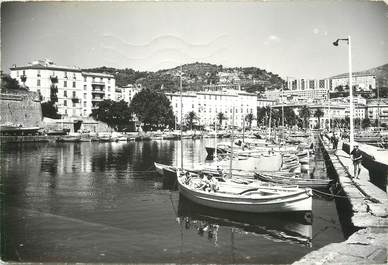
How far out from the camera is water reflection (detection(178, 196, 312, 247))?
14.8 m

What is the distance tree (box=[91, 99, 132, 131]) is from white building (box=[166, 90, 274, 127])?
29.8 meters

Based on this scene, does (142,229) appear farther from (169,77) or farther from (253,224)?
(169,77)

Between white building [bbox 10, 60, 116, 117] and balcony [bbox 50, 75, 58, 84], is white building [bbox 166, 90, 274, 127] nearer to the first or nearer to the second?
white building [bbox 10, 60, 116, 117]

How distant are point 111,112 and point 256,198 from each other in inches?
2752

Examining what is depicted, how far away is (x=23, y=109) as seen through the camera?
70.2 metres

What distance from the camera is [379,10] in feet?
43.8

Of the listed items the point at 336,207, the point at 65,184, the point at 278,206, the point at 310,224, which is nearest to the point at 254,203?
the point at 278,206

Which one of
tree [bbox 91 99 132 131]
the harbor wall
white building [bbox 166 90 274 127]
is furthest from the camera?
white building [bbox 166 90 274 127]

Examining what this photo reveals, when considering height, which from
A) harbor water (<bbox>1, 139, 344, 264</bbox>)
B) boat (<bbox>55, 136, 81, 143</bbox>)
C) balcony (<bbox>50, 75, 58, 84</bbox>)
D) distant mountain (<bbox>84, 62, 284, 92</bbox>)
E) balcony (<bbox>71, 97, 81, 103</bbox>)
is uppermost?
distant mountain (<bbox>84, 62, 284, 92</bbox>)

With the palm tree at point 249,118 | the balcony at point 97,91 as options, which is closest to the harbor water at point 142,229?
the balcony at point 97,91

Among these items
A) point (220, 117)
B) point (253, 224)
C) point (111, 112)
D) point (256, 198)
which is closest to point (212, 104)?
point (220, 117)

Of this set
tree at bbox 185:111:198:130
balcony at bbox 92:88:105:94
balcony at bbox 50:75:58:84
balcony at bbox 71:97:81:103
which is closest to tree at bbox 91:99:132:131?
balcony at bbox 71:97:81:103

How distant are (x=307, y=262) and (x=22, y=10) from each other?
10.7 m

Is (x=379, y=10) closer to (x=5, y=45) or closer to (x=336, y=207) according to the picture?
(x=336, y=207)
